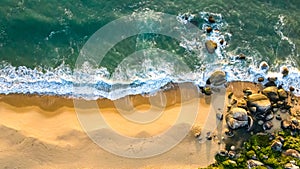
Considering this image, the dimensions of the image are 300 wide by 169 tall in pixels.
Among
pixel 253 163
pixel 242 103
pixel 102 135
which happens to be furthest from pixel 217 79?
pixel 102 135

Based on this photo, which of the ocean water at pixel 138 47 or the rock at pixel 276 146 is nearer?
the rock at pixel 276 146

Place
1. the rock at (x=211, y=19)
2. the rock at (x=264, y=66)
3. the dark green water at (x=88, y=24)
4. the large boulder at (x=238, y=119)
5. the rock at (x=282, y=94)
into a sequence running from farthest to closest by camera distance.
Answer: the rock at (x=211, y=19) < the rock at (x=264, y=66) < the dark green water at (x=88, y=24) < the rock at (x=282, y=94) < the large boulder at (x=238, y=119)

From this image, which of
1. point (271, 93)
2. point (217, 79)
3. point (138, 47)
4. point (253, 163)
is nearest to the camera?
point (253, 163)

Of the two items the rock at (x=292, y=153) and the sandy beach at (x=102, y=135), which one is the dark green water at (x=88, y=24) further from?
the rock at (x=292, y=153)

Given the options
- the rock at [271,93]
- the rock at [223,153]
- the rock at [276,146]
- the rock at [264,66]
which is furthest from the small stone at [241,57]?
the rock at [223,153]

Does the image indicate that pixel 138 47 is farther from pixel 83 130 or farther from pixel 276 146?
pixel 276 146

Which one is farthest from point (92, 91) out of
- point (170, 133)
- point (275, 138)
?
point (275, 138)

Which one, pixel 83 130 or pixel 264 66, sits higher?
pixel 264 66
